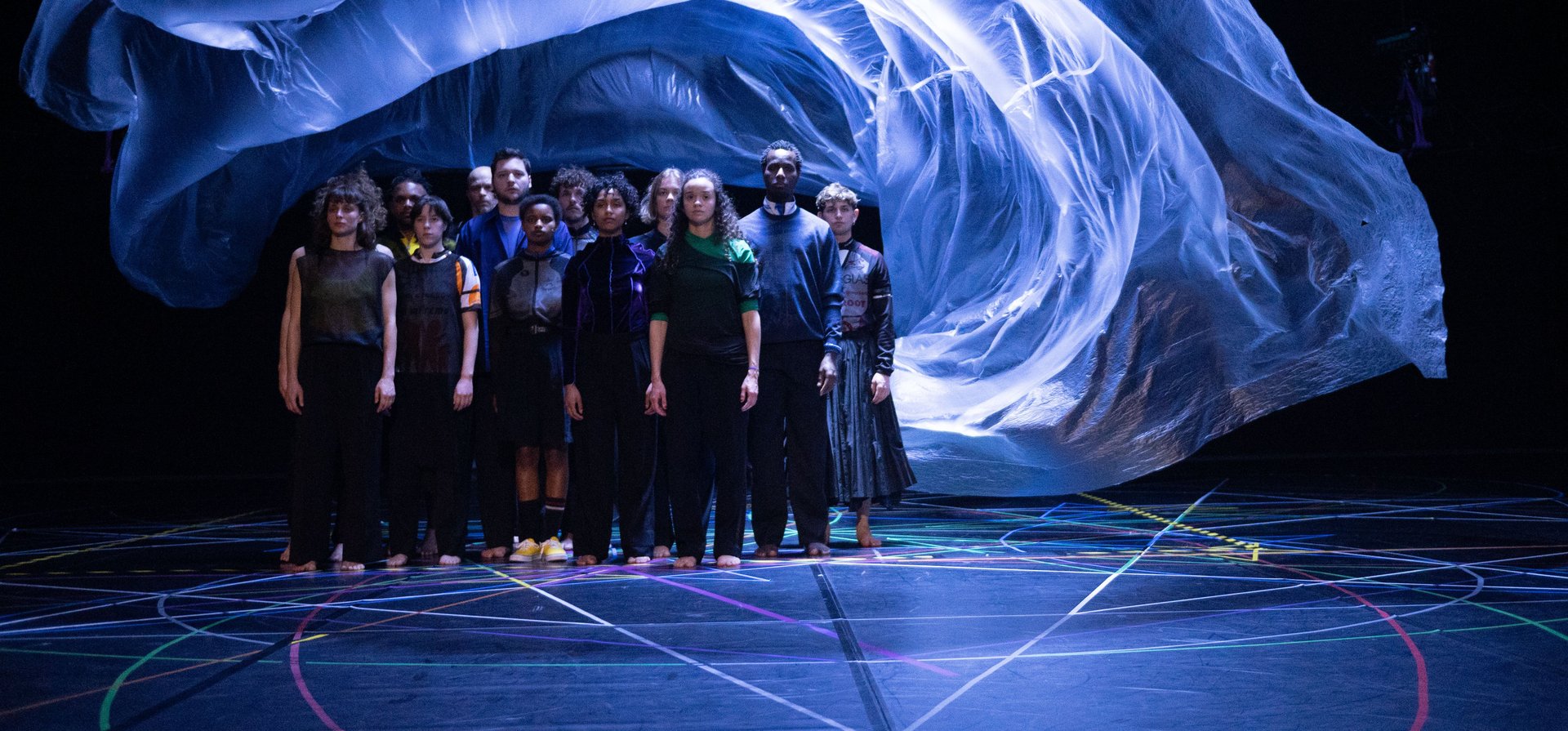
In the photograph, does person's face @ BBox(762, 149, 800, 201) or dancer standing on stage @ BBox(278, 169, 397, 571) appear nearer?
dancer standing on stage @ BBox(278, 169, 397, 571)

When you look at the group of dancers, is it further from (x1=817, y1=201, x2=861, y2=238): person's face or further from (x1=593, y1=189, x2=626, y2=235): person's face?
(x1=817, y1=201, x2=861, y2=238): person's face

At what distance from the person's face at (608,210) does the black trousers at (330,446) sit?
785 millimetres

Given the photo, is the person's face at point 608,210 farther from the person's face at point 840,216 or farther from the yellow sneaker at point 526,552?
the yellow sneaker at point 526,552

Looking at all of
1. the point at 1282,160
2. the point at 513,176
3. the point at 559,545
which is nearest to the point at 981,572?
the point at 559,545

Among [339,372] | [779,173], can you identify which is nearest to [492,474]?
[339,372]

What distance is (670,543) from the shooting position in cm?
382

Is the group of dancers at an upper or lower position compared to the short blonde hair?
lower

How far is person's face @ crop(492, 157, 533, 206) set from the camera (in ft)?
13.1

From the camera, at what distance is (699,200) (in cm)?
360

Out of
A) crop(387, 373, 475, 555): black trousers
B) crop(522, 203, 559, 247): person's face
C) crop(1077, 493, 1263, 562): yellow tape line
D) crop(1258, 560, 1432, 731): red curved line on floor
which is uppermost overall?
crop(522, 203, 559, 247): person's face

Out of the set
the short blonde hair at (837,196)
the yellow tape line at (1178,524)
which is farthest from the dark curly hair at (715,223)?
the yellow tape line at (1178,524)

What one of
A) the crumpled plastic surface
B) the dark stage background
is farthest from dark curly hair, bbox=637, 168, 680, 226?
the dark stage background

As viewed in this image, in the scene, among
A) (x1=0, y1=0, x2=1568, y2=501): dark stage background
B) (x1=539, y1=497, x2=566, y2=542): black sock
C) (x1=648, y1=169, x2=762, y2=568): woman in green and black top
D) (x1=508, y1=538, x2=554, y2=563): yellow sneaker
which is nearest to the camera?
(x1=648, y1=169, x2=762, y2=568): woman in green and black top

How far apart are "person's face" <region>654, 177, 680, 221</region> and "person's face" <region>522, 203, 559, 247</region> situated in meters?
0.33
